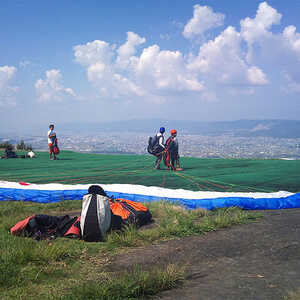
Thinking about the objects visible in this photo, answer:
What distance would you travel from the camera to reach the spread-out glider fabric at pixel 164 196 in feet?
20.7

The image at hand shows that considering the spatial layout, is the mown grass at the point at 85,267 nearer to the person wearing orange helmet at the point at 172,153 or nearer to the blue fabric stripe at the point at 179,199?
the blue fabric stripe at the point at 179,199

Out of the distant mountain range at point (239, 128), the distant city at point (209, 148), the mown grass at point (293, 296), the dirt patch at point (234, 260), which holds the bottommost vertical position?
the dirt patch at point (234, 260)

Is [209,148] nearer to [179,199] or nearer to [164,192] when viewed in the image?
[164,192]

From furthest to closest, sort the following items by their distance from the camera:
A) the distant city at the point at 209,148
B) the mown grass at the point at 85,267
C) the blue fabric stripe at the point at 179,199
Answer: the distant city at the point at 209,148, the blue fabric stripe at the point at 179,199, the mown grass at the point at 85,267

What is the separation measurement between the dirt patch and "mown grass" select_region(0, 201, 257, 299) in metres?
0.15

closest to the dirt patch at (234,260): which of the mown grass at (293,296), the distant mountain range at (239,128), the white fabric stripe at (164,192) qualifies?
the mown grass at (293,296)

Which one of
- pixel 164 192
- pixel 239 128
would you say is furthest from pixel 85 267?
pixel 239 128

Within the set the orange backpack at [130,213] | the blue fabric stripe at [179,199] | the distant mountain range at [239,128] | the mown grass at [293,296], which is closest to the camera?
the mown grass at [293,296]

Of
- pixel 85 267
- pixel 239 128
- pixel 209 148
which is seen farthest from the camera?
pixel 239 128

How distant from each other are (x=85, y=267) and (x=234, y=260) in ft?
4.98

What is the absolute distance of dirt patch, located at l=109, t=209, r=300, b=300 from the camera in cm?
273

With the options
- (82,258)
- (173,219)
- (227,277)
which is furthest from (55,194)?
(227,277)

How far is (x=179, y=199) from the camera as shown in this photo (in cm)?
654

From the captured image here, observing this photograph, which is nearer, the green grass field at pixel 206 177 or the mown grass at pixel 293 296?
the mown grass at pixel 293 296
